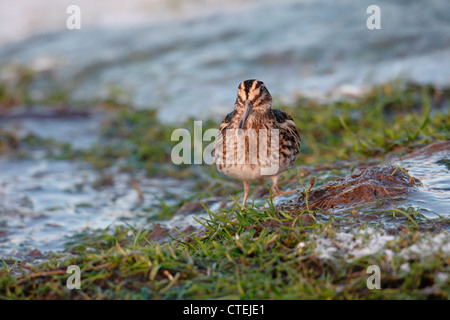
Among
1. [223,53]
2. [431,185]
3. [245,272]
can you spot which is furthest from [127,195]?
[223,53]

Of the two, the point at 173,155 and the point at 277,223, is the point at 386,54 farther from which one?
the point at 277,223

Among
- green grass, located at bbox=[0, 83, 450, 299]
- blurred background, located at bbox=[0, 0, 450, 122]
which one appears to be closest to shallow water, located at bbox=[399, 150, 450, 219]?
green grass, located at bbox=[0, 83, 450, 299]

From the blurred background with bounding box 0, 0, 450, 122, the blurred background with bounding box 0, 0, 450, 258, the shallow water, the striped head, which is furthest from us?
the blurred background with bounding box 0, 0, 450, 122

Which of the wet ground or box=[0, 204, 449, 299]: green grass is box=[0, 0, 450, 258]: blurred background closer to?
the wet ground

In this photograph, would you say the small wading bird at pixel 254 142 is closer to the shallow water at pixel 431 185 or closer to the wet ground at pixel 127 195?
the wet ground at pixel 127 195

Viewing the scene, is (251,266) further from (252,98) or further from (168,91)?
(168,91)

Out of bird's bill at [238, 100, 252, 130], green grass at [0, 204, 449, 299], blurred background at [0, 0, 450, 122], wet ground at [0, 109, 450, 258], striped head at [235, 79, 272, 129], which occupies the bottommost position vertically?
green grass at [0, 204, 449, 299]

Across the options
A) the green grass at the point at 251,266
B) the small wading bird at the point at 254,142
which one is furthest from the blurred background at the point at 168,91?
the green grass at the point at 251,266

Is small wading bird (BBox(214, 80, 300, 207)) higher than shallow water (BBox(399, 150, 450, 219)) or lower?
higher
